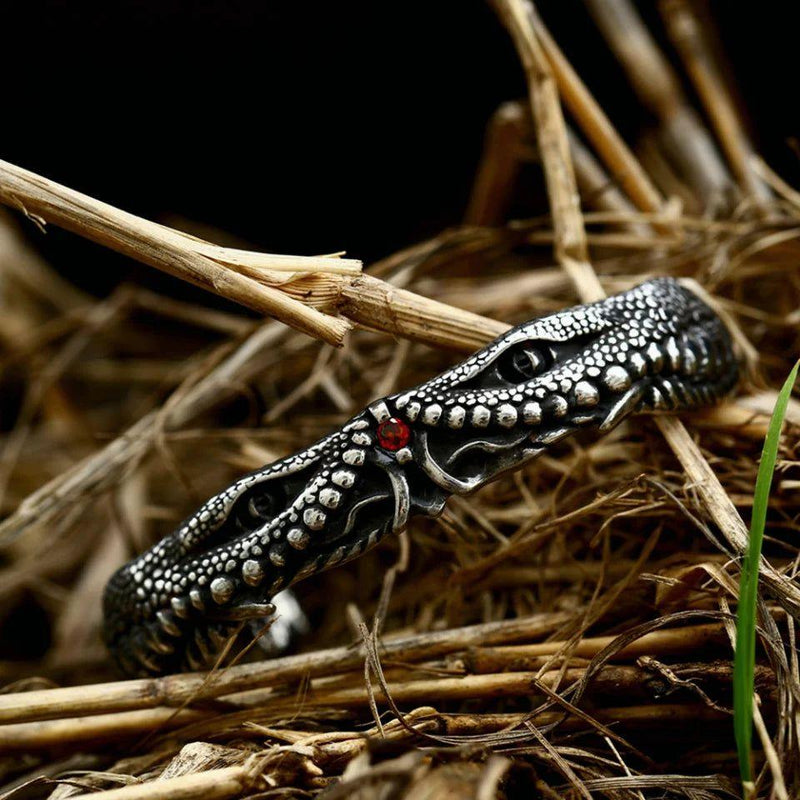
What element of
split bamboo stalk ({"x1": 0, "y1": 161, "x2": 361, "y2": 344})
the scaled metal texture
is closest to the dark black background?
the scaled metal texture

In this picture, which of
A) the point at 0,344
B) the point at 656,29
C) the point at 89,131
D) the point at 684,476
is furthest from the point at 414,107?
the point at 684,476

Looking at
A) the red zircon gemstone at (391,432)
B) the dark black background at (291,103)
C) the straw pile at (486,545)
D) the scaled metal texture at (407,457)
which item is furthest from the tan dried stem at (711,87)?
the red zircon gemstone at (391,432)

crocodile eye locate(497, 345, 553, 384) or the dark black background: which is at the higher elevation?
the dark black background

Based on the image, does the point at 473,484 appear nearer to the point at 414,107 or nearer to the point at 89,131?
the point at 414,107

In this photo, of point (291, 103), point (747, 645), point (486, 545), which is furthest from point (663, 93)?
point (747, 645)

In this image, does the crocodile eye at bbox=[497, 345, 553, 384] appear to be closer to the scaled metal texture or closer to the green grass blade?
the scaled metal texture

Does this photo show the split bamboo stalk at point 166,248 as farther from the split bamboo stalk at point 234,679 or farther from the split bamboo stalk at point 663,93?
the split bamboo stalk at point 663,93
